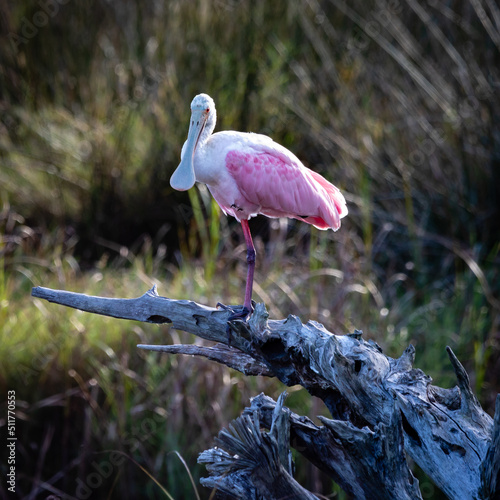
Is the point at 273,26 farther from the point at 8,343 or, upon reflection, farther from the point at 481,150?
the point at 8,343

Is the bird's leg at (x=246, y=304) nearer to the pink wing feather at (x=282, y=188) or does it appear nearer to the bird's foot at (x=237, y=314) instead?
the bird's foot at (x=237, y=314)

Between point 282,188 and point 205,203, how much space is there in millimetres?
1519

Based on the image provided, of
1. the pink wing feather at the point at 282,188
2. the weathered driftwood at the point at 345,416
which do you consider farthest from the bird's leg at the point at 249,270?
the weathered driftwood at the point at 345,416

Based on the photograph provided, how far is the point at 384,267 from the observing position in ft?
18.9

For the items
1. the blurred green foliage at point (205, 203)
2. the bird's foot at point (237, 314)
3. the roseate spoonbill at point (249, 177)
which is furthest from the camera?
the blurred green foliage at point (205, 203)

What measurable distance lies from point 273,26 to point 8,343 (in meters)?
3.85

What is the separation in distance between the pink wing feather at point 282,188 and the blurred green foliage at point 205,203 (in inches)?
31.8

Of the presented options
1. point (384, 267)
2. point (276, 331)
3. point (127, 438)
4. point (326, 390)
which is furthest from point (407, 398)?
point (384, 267)

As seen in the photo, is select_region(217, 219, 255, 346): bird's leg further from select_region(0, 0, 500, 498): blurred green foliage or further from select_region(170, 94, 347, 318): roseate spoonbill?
select_region(0, 0, 500, 498): blurred green foliage

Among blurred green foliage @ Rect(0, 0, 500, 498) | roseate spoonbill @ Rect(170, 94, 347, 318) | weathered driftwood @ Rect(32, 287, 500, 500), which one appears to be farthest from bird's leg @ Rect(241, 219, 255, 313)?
blurred green foliage @ Rect(0, 0, 500, 498)

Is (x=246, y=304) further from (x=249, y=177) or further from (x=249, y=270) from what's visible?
(x=249, y=177)

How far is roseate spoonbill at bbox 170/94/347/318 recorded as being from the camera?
316cm

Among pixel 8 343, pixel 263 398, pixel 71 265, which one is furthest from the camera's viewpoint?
pixel 71 265

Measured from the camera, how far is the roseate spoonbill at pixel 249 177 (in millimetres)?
3156
